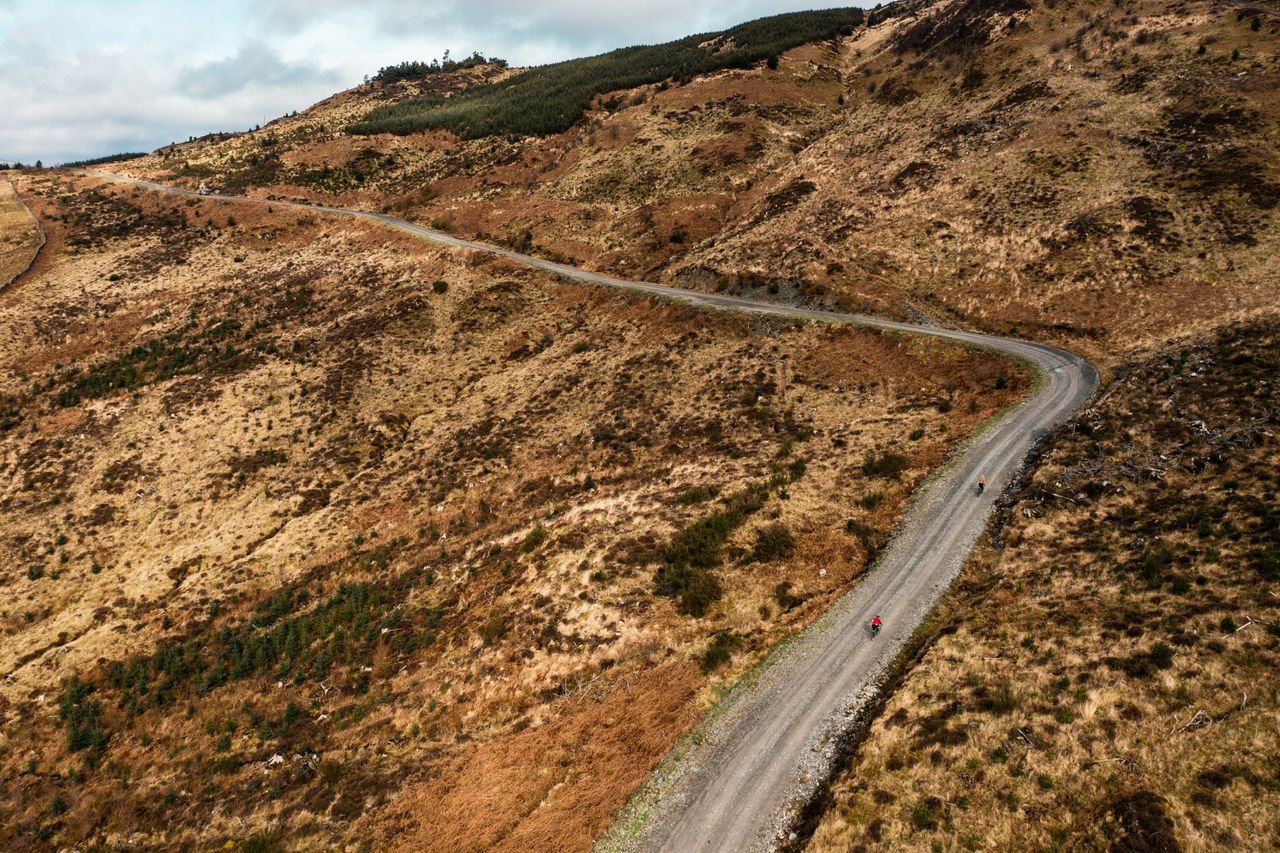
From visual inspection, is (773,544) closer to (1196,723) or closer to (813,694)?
(813,694)

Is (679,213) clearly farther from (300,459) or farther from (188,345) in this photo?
(188,345)

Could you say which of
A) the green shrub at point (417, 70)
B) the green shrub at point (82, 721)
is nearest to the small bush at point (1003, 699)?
the green shrub at point (82, 721)

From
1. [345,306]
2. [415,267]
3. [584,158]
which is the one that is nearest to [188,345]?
[345,306]

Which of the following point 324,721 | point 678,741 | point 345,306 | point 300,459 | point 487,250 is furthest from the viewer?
point 487,250

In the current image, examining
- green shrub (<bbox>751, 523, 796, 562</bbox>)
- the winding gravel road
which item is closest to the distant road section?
green shrub (<bbox>751, 523, 796, 562</bbox>)

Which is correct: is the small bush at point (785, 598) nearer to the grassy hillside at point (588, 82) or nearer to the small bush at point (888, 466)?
the small bush at point (888, 466)

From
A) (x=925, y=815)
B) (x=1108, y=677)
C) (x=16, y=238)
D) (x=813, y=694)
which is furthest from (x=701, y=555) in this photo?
(x=16, y=238)

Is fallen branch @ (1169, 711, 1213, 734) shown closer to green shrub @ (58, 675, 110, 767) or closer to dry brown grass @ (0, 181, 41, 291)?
green shrub @ (58, 675, 110, 767)

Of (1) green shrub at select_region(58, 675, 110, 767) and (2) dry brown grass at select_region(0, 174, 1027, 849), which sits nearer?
(2) dry brown grass at select_region(0, 174, 1027, 849)
